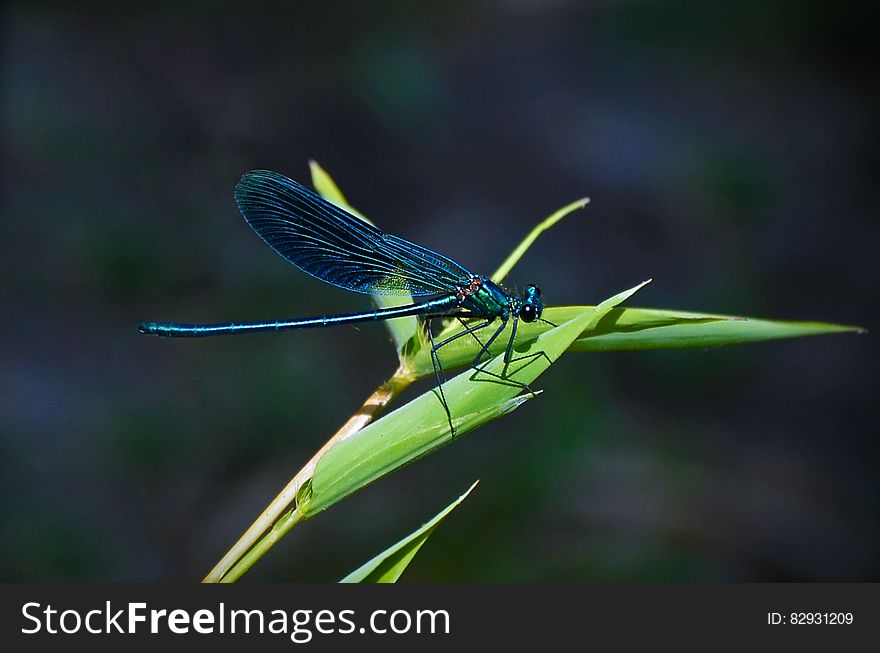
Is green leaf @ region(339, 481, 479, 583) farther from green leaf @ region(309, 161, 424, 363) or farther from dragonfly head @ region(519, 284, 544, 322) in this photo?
dragonfly head @ region(519, 284, 544, 322)

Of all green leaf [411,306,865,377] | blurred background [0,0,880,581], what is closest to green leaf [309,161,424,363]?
green leaf [411,306,865,377]

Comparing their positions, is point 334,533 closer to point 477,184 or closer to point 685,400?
point 685,400

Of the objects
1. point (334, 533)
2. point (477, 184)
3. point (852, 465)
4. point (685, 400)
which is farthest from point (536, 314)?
point (477, 184)

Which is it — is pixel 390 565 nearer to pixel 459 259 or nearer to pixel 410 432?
pixel 410 432

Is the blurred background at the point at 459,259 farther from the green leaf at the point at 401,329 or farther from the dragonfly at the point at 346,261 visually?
the green leaf at the point at 401,329

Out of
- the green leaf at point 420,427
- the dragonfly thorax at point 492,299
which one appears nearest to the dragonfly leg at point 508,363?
the green leaf at point 420,427

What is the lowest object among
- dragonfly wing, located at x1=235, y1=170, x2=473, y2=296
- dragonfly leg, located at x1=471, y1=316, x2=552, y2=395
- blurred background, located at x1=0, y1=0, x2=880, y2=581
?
dragonfly leg, located at x1=471, y1=316, x2=552, y2=395

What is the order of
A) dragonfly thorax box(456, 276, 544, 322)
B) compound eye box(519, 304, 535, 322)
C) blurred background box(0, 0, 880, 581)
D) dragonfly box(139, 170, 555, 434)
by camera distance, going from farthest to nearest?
blurred background box(0, 0, 880, 581) < dragonfly box(139, 170, 555, 434) < dragonfly thorax box(456, 276, 544, 322) < compound eye box(519, 304, 535, 322)
